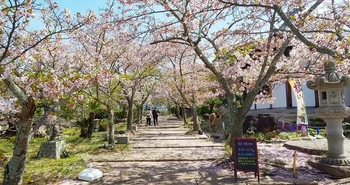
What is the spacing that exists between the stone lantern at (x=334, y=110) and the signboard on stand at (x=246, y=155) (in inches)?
73.8

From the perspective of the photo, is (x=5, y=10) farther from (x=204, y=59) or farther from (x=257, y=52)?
(x=257, y=52)

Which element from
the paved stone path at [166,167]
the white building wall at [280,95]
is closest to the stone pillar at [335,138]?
the paved stone path at [166,167]

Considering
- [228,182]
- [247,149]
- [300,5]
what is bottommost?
[228,182]

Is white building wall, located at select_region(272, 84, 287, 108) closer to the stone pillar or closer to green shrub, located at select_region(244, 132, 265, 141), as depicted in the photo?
green shrub, located at select_region(244, 132, 265, 141)

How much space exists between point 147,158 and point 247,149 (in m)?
4.08

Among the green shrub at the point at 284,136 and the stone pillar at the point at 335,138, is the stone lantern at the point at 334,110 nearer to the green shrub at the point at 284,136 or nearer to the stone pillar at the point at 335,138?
the stone pillar at the point at 335,138

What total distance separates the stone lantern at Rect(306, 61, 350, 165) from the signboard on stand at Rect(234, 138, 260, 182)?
1874mm

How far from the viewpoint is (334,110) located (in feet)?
21.0

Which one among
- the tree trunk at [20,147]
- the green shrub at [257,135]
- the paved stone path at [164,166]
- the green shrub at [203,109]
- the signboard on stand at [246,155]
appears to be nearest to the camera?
the tree trunk at [20,147]

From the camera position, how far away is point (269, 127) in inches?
555

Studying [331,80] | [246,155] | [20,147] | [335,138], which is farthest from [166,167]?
[331,80]

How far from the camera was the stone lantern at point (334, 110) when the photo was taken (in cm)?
643

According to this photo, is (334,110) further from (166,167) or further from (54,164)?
(54,164)

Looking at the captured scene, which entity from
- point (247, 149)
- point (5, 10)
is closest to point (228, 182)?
point (247, 149)
